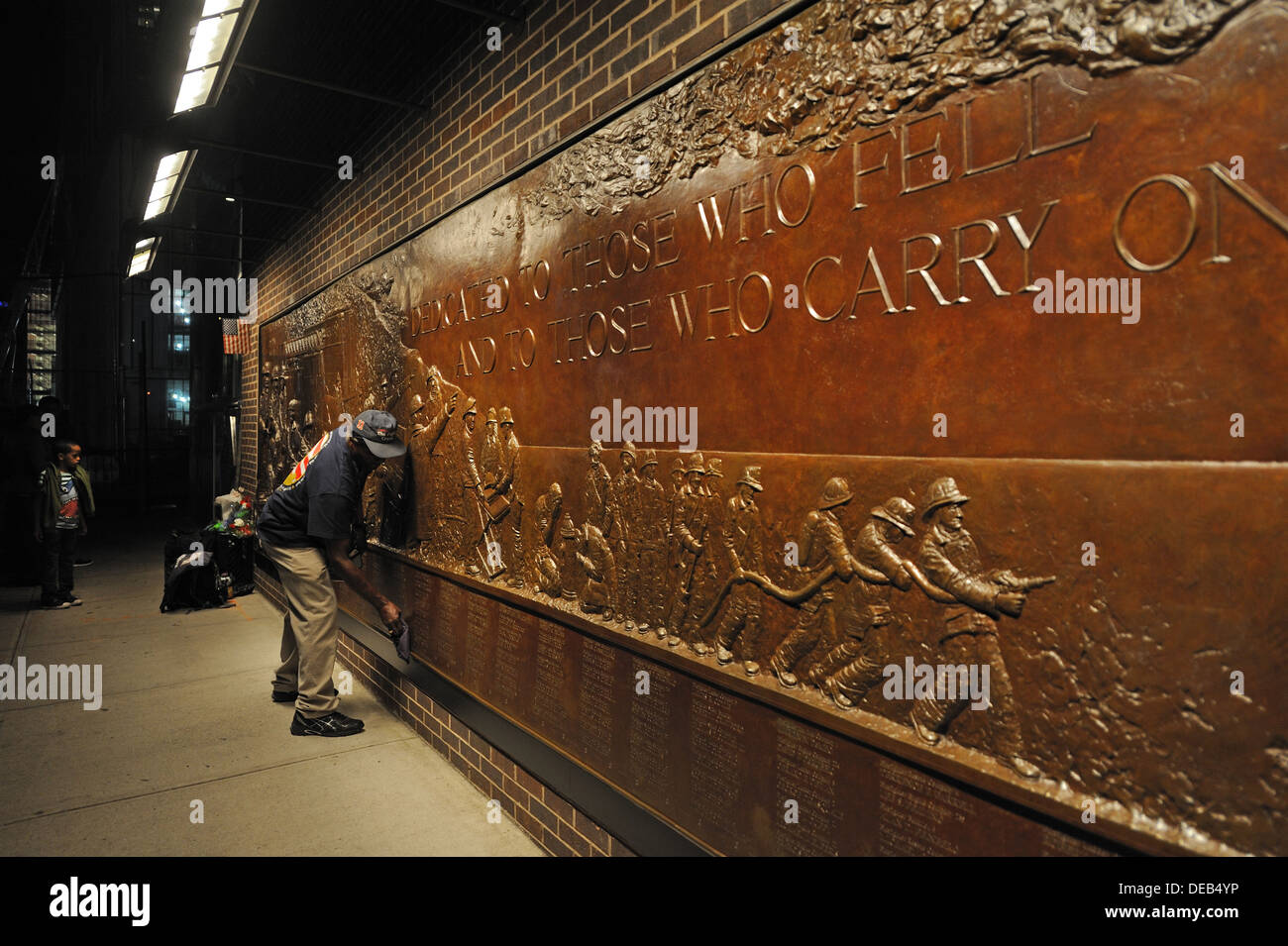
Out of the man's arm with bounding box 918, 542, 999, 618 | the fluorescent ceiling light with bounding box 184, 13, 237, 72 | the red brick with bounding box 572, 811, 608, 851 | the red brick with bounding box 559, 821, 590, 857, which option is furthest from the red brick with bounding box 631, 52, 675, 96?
the red brick with bounding box 559, 821, 590, 857

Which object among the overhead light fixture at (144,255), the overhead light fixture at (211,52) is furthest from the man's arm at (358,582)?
the overhead light fixture at (144,255)

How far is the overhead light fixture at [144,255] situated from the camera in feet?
31.4

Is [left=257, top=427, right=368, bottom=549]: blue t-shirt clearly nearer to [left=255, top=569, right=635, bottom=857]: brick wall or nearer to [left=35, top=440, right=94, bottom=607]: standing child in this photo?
[left=255, top=569, right=635, bottom=857]: brick wall

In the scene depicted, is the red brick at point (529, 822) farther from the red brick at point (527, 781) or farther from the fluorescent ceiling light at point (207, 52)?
the fluorescent ceiling light at point (207, 52)

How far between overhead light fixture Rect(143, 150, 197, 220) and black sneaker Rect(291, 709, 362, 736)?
161 inches

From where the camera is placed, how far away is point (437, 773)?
4.07 metres

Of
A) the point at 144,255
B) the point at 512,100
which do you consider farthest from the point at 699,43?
the point at 144,255

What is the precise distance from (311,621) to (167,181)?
13.0ft

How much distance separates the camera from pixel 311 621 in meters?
4.66

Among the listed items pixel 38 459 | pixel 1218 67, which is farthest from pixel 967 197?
pixel 38 459

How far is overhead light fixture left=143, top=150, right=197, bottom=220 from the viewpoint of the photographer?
556 cm

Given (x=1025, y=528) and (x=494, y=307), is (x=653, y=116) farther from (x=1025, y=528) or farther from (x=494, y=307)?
(x=1025, y=528)

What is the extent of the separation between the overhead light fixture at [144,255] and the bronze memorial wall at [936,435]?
8.89 meters

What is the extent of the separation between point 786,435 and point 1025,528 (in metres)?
0.72
